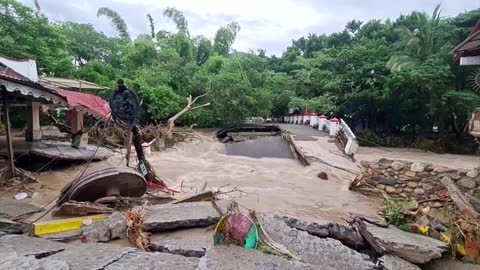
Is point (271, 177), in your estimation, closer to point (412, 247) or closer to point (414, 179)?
point (414, 179)

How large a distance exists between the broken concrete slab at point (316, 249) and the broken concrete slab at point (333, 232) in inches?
13.9

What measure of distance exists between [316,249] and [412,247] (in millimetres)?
1597

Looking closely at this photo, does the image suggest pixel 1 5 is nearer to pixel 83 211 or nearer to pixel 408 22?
pixel 83 211

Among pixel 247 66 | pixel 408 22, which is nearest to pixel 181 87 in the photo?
pixel 247 66

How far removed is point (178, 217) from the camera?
15.5 feet

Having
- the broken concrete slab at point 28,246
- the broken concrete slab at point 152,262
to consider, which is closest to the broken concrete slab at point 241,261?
the broken concrete slab at point 152,262

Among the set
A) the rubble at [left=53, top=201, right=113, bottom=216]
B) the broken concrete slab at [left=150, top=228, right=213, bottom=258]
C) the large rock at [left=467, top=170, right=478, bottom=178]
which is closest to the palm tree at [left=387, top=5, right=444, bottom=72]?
the large rock at [left=467, top=170, right=478, bottom=178]

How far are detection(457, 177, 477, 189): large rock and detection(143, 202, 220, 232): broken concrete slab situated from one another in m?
6.98

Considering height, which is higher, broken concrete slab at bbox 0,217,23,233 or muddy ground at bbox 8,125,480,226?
broken concrete slab at bbox 0,217,23,233

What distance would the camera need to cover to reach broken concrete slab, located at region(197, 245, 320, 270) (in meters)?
3.45

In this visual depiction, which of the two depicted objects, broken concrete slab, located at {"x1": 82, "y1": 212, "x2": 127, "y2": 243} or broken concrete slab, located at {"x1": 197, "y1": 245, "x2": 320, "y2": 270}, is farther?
broken concrete slab, located at {"x1": 82, "y1": 212, "x2": 127, "y2": 243}

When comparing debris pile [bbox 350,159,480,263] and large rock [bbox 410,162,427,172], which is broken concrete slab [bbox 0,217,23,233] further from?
A: large rock [bbox 410,162,427,172]

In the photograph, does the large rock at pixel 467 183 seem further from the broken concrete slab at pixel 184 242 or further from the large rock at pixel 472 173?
the broken concrete slab at pixel 184 242

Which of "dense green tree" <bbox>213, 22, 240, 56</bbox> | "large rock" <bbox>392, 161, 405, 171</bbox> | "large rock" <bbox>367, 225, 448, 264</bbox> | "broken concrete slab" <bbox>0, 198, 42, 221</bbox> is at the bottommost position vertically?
"large rock" <bbox>367, 225, 448, 264</bbox>
